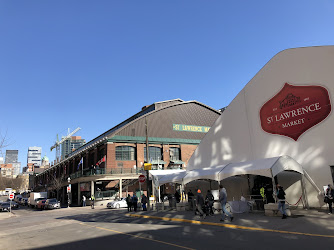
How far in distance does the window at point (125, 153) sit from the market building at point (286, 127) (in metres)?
24.9

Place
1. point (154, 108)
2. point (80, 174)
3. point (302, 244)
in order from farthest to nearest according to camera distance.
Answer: point (154, 108) → point (80, 174) → point (302, 244)

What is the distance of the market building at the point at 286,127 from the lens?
622 inches

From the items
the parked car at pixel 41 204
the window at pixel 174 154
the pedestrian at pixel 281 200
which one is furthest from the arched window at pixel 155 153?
the pedestrian at pixel 281 200

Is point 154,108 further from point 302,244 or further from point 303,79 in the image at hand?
point 302,244

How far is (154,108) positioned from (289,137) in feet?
126

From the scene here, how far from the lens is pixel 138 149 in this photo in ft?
152

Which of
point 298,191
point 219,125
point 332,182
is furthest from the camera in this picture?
point 219,125

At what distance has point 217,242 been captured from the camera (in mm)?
9031

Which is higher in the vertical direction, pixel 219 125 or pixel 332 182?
pixel 219 125

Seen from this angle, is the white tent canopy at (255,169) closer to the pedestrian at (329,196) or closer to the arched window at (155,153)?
the pedestrian at (329,196)

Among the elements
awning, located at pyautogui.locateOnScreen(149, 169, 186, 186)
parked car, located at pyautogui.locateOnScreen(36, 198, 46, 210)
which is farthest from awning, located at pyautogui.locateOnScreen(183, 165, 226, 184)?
parked car, located at pyautogui.locateOnScreen(36, 198, 46, 210)

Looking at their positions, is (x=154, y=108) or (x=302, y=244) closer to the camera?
(x=302, y=244)

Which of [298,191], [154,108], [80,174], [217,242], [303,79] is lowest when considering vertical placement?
[217,242]

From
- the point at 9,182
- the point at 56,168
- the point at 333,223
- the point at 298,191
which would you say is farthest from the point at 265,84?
the point at 9,182
